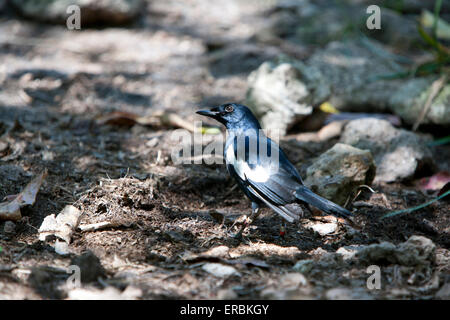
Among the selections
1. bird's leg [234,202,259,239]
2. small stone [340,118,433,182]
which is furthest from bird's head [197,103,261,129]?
small stone [340,118,433,182]

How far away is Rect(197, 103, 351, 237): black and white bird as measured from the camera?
12.2 ft

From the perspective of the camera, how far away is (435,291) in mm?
2961

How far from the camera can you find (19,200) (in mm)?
3824

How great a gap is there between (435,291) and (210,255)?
1.37 metres

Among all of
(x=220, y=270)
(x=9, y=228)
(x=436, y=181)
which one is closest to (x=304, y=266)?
(x=220, y=270)

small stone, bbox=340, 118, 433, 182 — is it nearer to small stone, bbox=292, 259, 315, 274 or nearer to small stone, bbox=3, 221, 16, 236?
small stone, bbox=292, 259, 315, 274

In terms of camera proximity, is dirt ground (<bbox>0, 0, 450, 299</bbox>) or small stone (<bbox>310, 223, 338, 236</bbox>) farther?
small stone (<bbox>310, 223, 338, 236</bbox>)

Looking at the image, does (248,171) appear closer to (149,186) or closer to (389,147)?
(149,186)

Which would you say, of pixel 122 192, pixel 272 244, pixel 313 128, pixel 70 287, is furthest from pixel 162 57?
pixel 70 287

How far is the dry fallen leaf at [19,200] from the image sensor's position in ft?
12.1

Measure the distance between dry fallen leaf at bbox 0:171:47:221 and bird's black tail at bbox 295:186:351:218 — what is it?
2.05 metres

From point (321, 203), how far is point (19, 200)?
7.43 feet
